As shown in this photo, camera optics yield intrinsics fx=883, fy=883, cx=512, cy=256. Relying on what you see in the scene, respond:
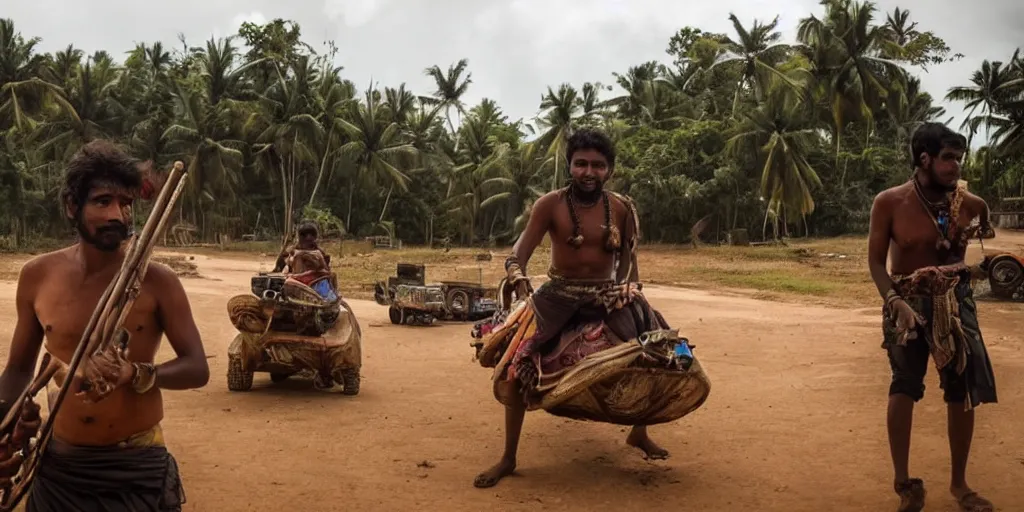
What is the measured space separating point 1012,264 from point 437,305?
1025cm

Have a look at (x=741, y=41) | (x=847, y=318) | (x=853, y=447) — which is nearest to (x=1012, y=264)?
(x=847, y=318)

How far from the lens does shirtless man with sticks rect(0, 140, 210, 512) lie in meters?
2.73

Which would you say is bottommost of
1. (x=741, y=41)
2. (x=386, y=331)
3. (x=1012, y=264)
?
(x=386, y=331)

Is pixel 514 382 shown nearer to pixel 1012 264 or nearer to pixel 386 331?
pixel 386 331

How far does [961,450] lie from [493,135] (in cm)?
4619

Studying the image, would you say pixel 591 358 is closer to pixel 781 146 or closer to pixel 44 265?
pixel 44 265

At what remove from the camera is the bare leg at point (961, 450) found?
14.3ft

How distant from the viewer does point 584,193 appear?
528cm

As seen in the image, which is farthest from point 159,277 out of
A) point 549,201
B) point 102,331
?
point 549,201

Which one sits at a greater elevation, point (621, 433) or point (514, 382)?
point (514, 382)

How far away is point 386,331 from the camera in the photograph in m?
13.2

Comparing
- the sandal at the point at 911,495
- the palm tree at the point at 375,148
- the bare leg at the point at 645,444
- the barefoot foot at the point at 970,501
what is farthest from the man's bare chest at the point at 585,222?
the palm tree at the point at 375,148

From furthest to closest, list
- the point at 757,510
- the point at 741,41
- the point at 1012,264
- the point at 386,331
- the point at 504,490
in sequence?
the point at 741,41 < the point at 1012,264 < the point at 386,331 < the point at 504,490 < the point at 757,510

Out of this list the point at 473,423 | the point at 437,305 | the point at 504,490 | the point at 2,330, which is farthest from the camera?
the point at 437,305
